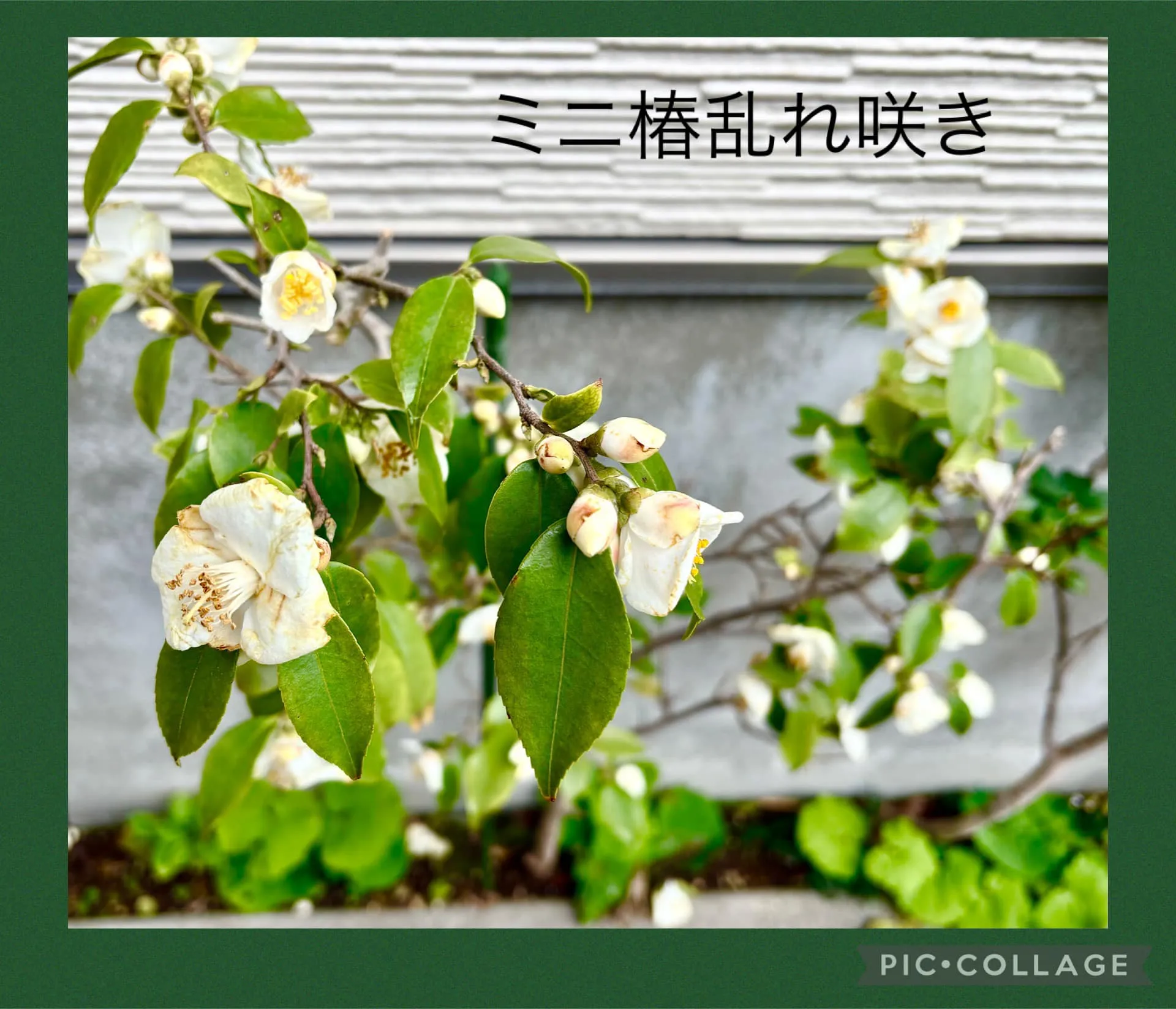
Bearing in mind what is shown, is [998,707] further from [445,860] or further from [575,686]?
[575,686]

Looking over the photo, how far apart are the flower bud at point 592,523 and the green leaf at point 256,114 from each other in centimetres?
43

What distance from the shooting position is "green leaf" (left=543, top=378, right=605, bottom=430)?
392 mm

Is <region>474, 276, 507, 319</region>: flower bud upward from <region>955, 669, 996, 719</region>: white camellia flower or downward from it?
upward

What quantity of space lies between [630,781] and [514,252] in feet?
2.97

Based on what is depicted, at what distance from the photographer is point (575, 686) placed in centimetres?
38

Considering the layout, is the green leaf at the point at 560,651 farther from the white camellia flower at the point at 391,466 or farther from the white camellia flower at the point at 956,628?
the white camellia flower at the point at 956,628

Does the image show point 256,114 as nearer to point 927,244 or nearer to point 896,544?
point 927,244

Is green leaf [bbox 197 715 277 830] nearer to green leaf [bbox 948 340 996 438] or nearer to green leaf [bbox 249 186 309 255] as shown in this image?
green leaf [bbox 249 186 309 255]

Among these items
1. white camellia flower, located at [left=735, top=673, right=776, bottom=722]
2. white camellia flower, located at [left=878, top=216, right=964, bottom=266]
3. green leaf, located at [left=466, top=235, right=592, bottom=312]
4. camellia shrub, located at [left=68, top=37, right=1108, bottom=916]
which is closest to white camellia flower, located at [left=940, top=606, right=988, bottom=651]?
camellia shrub, located at [left=68, top=37, right=1108, bottom=916]

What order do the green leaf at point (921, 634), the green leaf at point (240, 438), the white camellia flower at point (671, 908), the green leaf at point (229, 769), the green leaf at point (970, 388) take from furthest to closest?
the white camellia flower at point (671, 908), the green leaf at point (921, 634), the green leaf at point (970, 388), the green leaf at point (229, 769), the green leaf at point (240, 438)

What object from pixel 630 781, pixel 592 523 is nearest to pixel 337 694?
pixel 592 523

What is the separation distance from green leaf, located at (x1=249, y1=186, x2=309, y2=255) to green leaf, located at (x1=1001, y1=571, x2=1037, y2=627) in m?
0.97

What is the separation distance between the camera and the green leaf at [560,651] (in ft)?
1.21

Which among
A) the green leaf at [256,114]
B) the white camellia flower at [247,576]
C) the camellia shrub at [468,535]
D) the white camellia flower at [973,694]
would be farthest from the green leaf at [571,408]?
the white camellia flower at [973,694]
